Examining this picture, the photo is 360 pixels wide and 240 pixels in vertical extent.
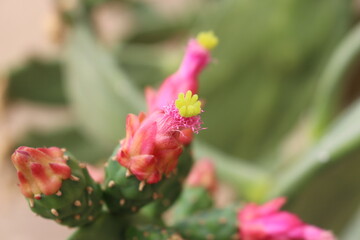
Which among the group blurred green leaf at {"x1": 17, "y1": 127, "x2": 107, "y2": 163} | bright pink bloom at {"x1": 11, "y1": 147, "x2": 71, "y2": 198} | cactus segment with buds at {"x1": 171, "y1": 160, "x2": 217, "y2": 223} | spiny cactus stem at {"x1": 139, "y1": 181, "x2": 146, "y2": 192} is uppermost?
blurred green leaf at {"x1": 17, "y1": 127, "x2": 107, "y2": 163}

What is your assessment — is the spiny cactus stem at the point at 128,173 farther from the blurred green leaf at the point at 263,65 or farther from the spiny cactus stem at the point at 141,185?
the blurred green leaf at the point at 263,65

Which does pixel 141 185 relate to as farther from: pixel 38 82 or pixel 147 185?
pixel 38 82

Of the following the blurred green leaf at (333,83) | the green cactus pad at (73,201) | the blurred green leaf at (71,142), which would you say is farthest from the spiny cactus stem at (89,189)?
the blurred green leaf at (71,142)

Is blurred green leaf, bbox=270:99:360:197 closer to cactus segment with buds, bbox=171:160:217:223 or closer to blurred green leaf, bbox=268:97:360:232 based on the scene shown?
blurred green leaf, bbox=268:97:360:232

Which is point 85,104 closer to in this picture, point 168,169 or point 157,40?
point 157,40

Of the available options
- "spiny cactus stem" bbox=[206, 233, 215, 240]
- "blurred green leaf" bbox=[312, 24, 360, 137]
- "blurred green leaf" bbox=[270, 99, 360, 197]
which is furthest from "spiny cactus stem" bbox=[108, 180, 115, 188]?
"blurred green leaf" bbox=[312, 24, 360, 137]

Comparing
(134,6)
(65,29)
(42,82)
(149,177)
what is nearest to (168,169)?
(149,177)
